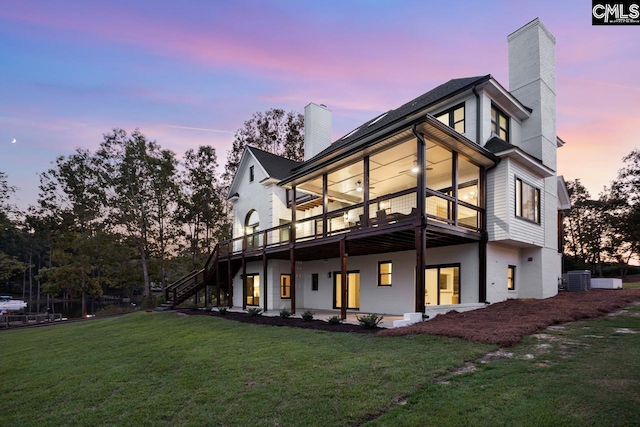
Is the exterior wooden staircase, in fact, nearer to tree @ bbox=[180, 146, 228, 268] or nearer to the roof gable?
the roof gable

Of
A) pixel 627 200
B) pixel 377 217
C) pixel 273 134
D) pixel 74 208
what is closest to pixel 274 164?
pixel 377 217

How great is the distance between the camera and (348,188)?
58.0ft

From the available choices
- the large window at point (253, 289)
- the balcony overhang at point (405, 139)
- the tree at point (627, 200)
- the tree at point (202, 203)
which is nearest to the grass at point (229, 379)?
the balcony overhang at point (405, 139)

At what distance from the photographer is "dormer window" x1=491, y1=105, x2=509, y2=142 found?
13555 millimetres

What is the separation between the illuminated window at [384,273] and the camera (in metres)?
14.5

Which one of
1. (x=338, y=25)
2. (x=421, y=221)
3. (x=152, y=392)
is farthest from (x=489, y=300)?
(x=338, y=25)

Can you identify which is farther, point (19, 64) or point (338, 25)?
point (19, 64)

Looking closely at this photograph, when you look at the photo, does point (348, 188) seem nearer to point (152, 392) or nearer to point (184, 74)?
point (184, 74)

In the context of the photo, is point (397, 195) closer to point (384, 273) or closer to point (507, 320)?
point (507, 320)

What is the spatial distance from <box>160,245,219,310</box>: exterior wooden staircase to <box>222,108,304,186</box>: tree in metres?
16.0

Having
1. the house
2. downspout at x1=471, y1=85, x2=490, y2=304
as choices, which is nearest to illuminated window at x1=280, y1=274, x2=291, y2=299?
the house

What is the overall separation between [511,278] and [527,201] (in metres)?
3.14

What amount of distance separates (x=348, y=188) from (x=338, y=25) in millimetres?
7462

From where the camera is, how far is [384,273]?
14.7 meters
